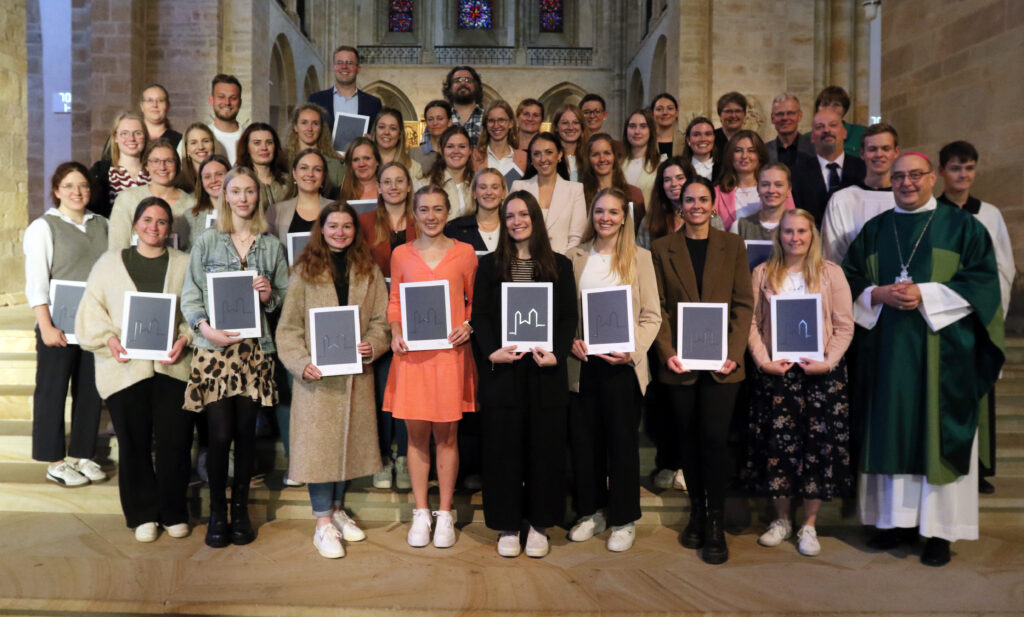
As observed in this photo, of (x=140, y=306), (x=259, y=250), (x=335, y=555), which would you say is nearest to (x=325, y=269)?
(x=259, y=250)

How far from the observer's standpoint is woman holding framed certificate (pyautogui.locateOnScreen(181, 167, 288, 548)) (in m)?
3.99

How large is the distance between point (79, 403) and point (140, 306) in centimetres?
104

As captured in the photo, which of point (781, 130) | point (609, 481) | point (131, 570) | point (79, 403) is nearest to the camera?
point (131, 570)

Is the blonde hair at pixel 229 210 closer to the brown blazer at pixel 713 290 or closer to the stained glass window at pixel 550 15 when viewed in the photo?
the brown blazer at pixel 713 290

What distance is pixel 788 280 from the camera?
414cm

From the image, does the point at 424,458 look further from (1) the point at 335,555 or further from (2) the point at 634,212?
(2) the point at 634,212

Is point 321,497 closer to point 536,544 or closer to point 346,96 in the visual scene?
point 536,544

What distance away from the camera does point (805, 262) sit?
4.12m

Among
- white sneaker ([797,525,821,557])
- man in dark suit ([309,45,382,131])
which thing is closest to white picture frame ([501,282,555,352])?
white sneaker ([797,525,821,557])

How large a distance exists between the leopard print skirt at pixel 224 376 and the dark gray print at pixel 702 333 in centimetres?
215

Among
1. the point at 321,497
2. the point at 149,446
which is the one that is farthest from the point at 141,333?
the point at 321,497

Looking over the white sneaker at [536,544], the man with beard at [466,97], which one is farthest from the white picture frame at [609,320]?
the man with beard at [466,97]

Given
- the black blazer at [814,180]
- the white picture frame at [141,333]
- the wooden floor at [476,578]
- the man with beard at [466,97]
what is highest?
the man with beard at [466,97]

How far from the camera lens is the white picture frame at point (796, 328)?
158 inches
